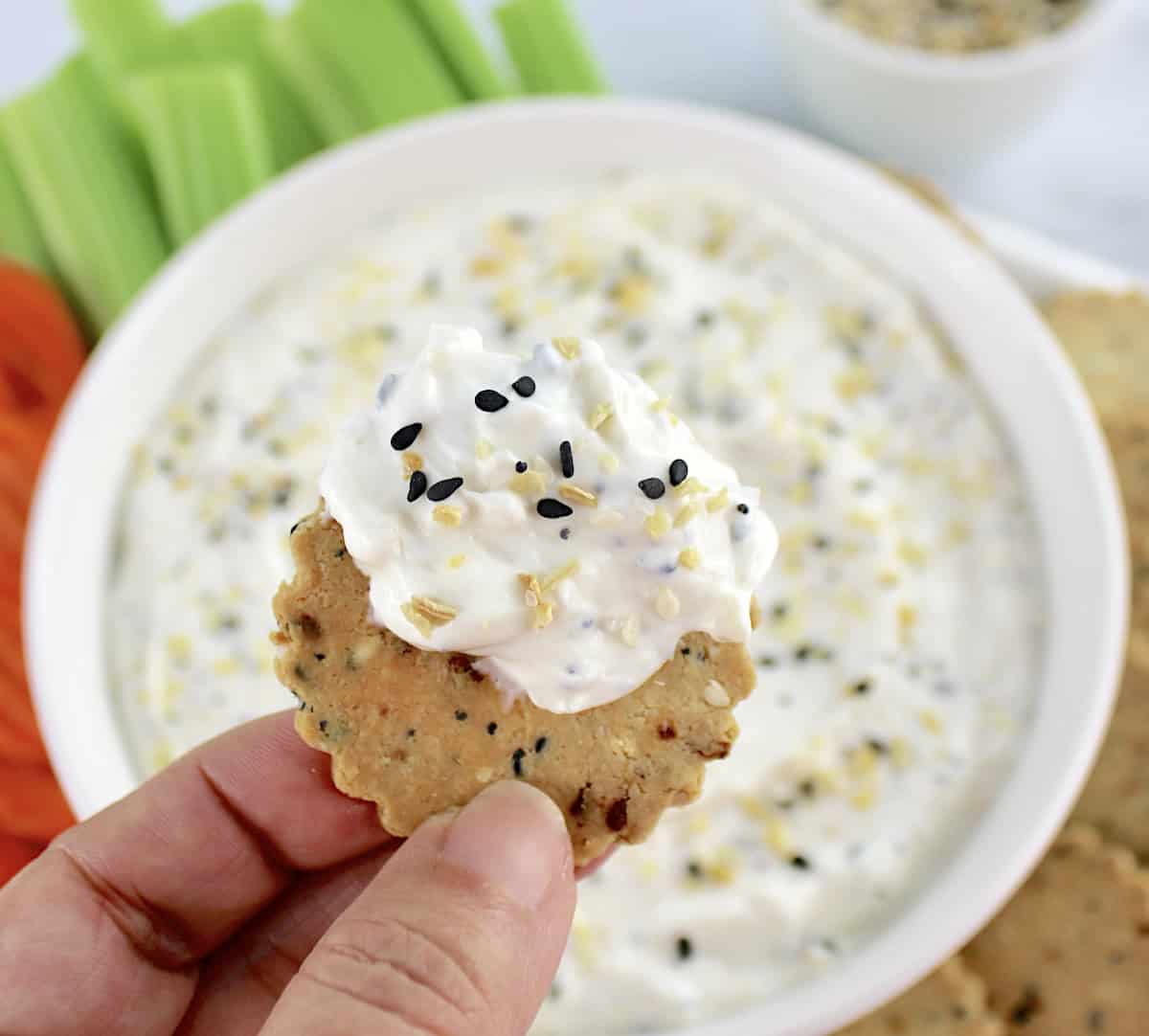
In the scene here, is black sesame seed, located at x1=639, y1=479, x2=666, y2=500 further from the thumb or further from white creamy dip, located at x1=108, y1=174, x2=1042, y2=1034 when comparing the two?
white creamy dip, located at x1=108, y1=174, x2=1042, y2=1034

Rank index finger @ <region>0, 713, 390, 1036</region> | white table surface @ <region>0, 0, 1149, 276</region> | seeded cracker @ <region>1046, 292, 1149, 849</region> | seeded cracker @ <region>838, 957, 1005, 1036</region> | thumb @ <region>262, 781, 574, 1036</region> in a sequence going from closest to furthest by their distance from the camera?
thumb @ <region>262, 781, 574, 1036</region>, index finger @ <region>0, 713, 390, 1036</region>, seeded cracker @ <region>838, 957, 1005, 1036</region>, seeded cracker @ <region>1046, 292, 1149, 849</region>, white table surface @ <region>0, 0, 1149, 276</region>

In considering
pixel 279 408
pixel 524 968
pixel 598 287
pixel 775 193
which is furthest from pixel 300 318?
pixel 524 968

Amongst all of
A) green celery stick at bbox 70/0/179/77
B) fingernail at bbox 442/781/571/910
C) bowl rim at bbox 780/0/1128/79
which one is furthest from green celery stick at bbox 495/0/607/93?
fingernail at bbox 442/781/571/910

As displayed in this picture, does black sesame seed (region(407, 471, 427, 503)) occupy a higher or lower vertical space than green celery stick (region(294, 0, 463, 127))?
higher

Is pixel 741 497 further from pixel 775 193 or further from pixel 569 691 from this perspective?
pixel 775 193

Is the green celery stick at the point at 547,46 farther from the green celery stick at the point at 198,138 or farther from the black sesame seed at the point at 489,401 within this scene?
the black sesame seed at the point at 489,401

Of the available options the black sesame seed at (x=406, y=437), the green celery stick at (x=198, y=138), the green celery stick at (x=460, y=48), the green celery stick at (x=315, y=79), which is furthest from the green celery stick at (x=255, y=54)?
the black sesame seed at (x=406, y=437)
